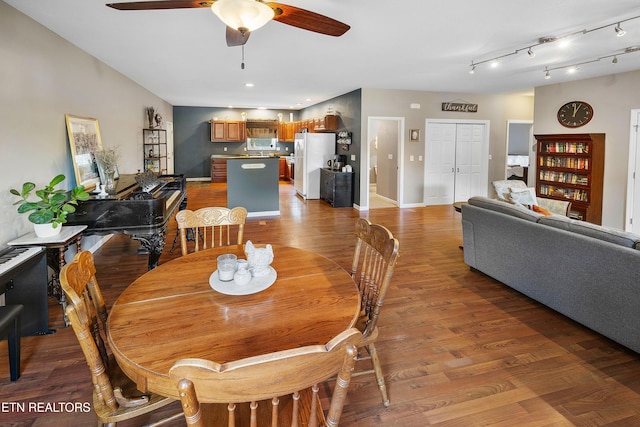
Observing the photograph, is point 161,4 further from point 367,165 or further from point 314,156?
point 314,156

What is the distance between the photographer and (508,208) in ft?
11.7

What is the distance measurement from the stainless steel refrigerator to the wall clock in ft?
15.6

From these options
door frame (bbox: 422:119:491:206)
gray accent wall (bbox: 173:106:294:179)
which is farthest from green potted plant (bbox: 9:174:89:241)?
gray accent wall (bbox: 173:106:294:179)

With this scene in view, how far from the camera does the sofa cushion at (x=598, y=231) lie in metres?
2.50

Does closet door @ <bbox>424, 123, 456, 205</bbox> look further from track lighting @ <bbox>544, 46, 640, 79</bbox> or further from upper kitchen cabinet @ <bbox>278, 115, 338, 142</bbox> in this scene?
track lighting @ <bbox>544, 46, 640, 79</bbox>

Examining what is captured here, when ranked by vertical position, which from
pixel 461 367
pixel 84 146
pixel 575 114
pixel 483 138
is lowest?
pixel 461 367

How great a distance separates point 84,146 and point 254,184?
3270 mm

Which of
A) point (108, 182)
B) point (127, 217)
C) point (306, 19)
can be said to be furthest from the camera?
point (108, 182)

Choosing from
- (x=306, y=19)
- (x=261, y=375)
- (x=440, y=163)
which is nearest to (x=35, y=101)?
(x=306, y=19)

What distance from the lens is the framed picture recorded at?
3.96 m

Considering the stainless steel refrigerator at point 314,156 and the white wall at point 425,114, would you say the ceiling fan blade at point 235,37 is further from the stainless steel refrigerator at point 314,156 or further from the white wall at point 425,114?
the stainless steel refrigerator at point 314,156

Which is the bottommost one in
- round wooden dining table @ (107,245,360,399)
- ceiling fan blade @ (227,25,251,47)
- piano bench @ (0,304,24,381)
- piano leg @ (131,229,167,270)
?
piano bench @ (0,304,24,381)

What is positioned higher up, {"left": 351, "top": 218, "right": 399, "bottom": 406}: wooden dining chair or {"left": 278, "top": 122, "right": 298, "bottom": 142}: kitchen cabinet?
{"left": 278, "top": 122, "right": 298, "bottom": 142}: kitchen cabinet

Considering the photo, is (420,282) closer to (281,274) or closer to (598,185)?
(281,274)
